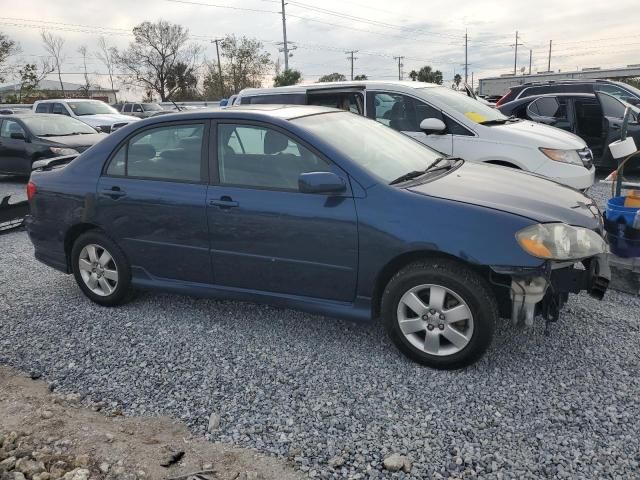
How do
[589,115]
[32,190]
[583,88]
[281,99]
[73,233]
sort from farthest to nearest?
[583,88], [589,115], [281,99], [32,190], [73,233]

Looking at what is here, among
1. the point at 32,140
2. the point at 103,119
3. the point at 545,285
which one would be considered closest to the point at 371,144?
the point at 545,285

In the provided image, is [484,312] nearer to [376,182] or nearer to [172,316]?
[376,182]

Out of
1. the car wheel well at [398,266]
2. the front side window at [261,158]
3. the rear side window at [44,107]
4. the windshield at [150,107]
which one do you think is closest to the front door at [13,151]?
the rear side window at [44,107]

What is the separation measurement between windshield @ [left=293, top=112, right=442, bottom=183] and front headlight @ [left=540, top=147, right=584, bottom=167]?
265 centimetres

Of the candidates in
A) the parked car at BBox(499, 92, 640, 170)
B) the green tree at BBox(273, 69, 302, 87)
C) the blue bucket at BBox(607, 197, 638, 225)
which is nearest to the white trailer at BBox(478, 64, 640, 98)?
the green tree at BBox(273, 69, 302, 87)

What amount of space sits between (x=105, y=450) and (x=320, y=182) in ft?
6.12

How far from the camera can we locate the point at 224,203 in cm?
362

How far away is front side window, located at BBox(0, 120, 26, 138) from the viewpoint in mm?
10859

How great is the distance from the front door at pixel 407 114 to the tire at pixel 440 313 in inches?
150

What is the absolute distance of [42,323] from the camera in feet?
13.6

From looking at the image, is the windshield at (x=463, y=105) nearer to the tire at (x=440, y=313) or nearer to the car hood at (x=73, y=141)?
the tire at (x=440, y=313)

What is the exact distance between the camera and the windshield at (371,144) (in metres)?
3.50

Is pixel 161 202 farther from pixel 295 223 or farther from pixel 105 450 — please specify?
pixel 105 450

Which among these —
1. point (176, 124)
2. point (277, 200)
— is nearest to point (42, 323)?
point (176, 124)
